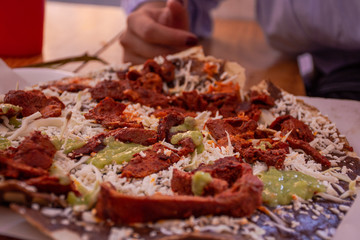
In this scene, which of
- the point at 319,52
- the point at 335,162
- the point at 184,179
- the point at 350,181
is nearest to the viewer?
the point at 184,179

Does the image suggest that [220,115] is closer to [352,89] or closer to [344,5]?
[352,89]

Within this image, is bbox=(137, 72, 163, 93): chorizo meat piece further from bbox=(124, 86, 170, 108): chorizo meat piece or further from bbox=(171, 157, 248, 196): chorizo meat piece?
bbox=(171, 157, 248, 196): chorizo meat piece

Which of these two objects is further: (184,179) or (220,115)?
(220,115)

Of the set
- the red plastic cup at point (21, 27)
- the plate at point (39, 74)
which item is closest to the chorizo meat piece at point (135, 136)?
the plate at point (39, 74)

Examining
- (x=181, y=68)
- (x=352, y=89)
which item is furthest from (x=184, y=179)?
(x=352, y=89)

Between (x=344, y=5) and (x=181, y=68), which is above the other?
(x=344, y=5)

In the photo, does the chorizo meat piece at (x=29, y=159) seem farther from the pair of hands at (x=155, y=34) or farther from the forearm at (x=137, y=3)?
the forearm at (x=137, y=3)

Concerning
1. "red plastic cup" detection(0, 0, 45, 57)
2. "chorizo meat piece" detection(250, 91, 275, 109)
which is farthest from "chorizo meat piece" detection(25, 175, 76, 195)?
"red plastic cup" detection(0, 0, 45, 57)
